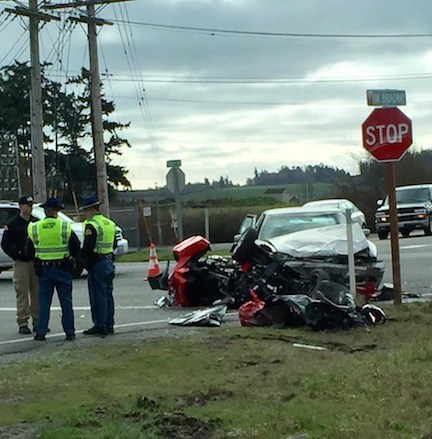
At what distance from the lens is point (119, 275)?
2166 centimetres

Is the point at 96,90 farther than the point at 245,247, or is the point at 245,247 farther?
the point at 96,90

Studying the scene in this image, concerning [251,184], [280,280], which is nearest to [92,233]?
[280,280]

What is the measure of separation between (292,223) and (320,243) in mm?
2302

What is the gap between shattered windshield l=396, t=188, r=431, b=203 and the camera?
33.9 meters

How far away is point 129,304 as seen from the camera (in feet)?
52.1

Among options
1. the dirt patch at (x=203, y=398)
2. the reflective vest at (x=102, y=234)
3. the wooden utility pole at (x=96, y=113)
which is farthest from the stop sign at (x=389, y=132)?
the wooden utility pole at (x=96, y=113)

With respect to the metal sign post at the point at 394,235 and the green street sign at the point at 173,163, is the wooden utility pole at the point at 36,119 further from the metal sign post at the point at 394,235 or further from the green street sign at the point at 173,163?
the metal sign post at the point at 394,235

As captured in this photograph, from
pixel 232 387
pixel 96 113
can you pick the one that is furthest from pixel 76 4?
pixel 232 387

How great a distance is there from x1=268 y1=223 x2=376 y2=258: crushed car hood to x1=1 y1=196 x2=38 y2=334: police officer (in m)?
3.53

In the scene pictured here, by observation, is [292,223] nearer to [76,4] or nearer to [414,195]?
[76,4]

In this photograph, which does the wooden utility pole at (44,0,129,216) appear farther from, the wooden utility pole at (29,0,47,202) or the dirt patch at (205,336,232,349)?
the dirt patch at (205,336,232,349)

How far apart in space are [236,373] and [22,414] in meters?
2.15

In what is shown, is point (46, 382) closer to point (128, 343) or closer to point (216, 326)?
point (128, 343)

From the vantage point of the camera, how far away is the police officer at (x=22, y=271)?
12.4 metres
